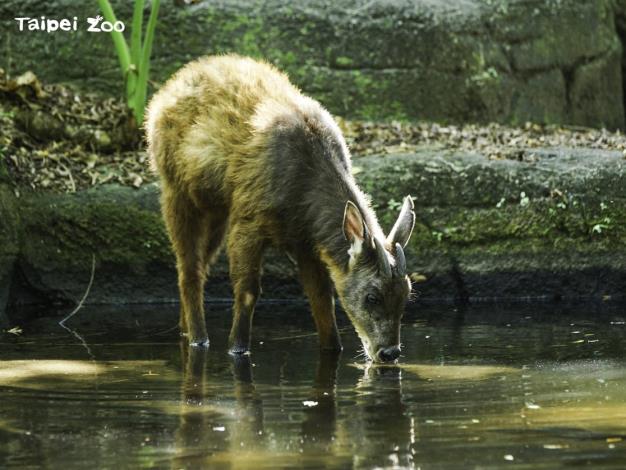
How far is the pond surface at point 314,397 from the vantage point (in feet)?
18.0

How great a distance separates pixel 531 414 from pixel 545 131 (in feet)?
29.6

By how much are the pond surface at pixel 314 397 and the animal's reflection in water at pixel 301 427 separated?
0.01 meters

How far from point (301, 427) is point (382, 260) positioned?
2362 millimetres

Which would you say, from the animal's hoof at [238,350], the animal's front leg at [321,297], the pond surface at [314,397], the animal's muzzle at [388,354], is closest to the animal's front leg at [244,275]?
the animal's hoof at [238,350]

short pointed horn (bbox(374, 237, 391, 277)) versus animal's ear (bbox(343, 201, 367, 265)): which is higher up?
animal's ear (bbox(343, 201, 367, 265))

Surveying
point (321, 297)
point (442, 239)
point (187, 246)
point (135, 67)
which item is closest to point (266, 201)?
point (321, 297)

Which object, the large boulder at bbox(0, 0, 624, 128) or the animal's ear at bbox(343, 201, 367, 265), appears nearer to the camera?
the animal's ear at bbox(343, 201, 367, 265)

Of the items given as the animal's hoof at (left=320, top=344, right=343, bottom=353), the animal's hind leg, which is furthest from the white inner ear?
the animal's hind leg

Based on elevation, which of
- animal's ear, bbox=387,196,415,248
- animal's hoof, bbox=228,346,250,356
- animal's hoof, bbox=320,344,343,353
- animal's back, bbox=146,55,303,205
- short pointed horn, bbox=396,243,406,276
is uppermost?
animal's back, bbox=146,55,303,205

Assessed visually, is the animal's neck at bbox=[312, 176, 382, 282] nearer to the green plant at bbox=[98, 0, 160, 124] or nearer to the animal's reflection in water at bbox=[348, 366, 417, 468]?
the animal's reflection in water at bbox=[348, 366, 417, 468]

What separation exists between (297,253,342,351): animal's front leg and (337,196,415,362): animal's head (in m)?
0.64

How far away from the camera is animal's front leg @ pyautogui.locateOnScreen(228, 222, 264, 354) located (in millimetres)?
8898

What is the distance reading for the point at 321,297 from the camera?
9.20 meters

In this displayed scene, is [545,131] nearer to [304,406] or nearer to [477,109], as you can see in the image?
[477,109]
